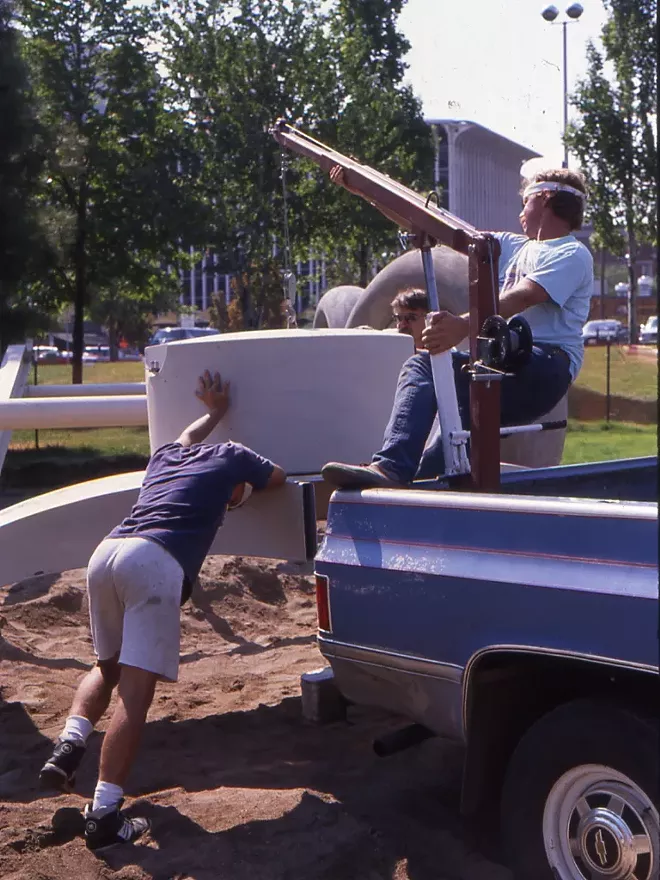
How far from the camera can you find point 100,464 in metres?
15.6

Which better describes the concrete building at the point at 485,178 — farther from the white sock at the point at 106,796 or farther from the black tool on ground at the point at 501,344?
the white sock at the point at 106,796

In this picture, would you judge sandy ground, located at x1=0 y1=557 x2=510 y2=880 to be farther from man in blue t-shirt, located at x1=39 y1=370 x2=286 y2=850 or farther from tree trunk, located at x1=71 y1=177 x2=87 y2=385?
tree trunk, located at x1=71 y1=177 x2=87 y2=385

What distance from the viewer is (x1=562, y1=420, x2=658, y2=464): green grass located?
14.9m

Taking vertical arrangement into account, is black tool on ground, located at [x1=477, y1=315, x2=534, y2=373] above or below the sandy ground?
above

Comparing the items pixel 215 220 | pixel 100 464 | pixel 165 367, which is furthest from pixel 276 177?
pixel 165 367

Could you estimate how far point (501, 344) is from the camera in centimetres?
386

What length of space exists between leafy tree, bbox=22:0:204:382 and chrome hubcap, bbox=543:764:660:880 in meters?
16.5

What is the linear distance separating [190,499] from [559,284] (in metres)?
1.73

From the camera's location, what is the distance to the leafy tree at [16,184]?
15250mm

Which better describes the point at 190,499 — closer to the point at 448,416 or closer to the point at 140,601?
the point at 140,601

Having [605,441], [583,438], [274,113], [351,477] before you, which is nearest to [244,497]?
[351,477]

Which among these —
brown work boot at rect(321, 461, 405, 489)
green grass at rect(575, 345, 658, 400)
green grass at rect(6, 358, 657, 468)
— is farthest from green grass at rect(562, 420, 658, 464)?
brown work boot at rect(321, 461, 405, 489)

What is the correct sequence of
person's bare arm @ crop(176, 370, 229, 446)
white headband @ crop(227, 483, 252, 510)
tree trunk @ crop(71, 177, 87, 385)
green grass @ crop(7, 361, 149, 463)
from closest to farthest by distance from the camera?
white headband @ crop(227, 483, 252, 510), person's bare arm @ crop(176, 370, 229, 446), green grass @ crop(7, 361, 149, 463), tree trunk @ crop(71, 177, 87, 385)

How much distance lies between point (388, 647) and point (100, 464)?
12388 mm
